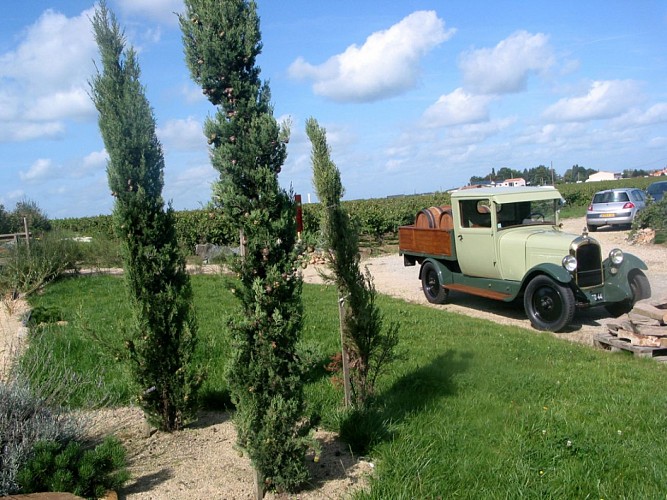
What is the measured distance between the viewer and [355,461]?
402 cm

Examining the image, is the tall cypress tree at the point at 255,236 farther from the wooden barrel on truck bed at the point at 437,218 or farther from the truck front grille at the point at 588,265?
the wooden barrel on truck bed at the point at 437,218

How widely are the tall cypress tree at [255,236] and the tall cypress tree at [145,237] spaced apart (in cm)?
127

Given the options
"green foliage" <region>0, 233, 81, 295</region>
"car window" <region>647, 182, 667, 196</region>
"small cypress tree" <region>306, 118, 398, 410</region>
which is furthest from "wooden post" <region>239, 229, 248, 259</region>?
"car window" <region>647, 182, 667, 196</region>

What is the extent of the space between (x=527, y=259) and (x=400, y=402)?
5512 millimetres

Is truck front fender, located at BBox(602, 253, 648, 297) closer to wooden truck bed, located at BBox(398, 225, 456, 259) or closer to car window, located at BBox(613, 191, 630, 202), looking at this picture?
wooden truck bed, located at BBox(398, 225, 456, 259)

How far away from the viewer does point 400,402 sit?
4.97 meters

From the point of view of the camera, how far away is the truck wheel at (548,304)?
29.1 ft

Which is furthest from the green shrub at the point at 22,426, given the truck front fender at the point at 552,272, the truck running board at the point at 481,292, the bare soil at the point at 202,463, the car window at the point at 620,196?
the car window at the point at 620,196

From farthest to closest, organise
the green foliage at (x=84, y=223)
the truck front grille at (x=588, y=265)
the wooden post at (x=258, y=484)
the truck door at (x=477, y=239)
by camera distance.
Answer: the green foliage at (x=84, y=223) → the truck door at (x=477, y=239) → the truck front grille at (x=588, y=265) → the wooden post at (x=258, y=484)

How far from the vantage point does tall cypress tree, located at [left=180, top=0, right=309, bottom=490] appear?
11.1 feet

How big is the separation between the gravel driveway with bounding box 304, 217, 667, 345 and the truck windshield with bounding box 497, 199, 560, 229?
1.74 meters

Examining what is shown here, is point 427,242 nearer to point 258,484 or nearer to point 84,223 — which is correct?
point 258,484

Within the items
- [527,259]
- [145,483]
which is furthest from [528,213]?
[145,483]

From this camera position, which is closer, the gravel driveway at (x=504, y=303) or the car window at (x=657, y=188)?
the gravel driveway at (x=504, y=303)
